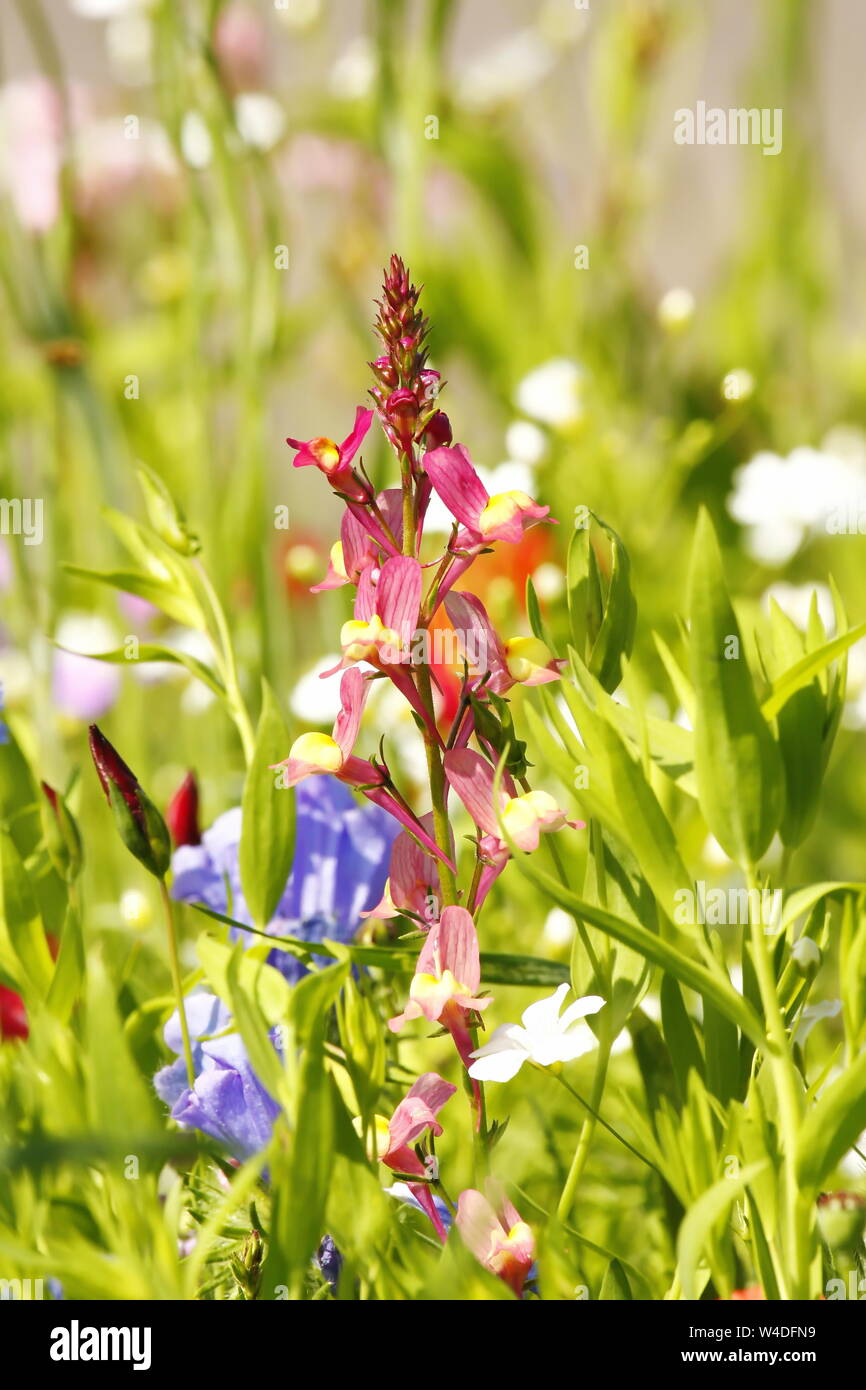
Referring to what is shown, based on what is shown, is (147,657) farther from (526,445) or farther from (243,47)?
(243,47)

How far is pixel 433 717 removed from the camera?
337 mm

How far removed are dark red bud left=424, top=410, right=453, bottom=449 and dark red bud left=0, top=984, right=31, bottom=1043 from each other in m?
0.26

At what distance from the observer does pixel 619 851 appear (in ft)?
1.15

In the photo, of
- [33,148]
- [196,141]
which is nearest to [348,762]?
[196,141]

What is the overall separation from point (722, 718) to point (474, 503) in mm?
81

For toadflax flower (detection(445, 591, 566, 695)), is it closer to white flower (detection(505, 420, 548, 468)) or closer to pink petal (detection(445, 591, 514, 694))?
pink petal (detection(445, 591, 514, 694))

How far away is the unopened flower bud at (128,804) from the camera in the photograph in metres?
0.37

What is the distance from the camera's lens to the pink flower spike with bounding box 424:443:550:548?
0.32 meters

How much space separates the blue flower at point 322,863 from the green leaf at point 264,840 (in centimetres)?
9

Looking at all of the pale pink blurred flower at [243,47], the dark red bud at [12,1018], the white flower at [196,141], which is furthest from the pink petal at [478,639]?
the pale pink blurred flower at [243,47]

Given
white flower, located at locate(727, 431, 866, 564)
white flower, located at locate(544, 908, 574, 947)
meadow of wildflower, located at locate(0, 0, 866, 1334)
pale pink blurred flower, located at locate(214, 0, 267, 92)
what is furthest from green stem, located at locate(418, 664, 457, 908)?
pale pink blurred flower, located at locate(214, 0, 267, 92)

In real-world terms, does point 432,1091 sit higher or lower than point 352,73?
lower
